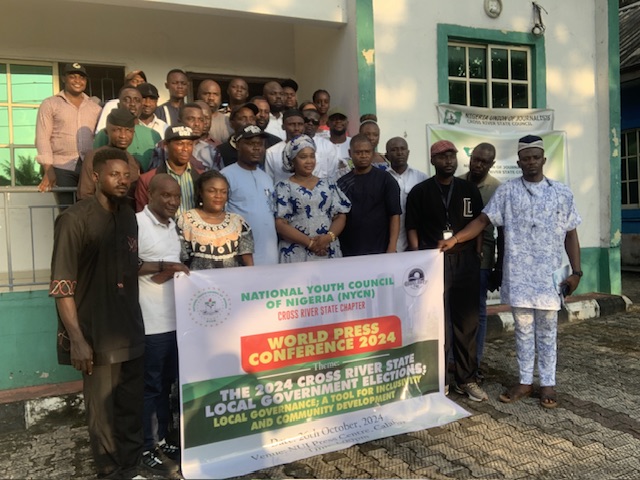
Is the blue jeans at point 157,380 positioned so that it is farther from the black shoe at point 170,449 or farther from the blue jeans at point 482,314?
the blue jeans at point 482,314

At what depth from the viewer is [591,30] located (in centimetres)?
748

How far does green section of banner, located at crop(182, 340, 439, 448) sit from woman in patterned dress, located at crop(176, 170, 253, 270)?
73 centimetres

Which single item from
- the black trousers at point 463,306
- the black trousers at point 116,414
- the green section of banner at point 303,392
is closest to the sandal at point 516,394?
the black trousers at point 463,306

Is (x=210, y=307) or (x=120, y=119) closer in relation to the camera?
(x=210, y=307)

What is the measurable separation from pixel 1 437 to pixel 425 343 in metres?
3.19

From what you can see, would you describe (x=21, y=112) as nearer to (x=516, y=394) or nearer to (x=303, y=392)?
(x=303, y=392)

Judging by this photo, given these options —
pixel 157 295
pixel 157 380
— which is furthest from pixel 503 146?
pixel 157 380

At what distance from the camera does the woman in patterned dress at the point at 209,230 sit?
324 centimetres

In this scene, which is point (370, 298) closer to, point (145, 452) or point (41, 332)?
point (145, 452)

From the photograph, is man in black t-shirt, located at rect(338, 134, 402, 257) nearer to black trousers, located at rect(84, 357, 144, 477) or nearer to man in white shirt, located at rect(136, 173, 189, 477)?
man in white shirt, located at rect(136, 173, 189, 477)

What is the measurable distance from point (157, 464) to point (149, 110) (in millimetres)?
2857

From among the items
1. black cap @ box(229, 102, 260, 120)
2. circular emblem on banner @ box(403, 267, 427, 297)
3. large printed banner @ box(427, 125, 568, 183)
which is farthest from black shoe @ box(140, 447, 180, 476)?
large printed banner @ box(427, 125, 568, 183)

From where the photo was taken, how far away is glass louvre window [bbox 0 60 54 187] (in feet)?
20.7

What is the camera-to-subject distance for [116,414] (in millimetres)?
3027
